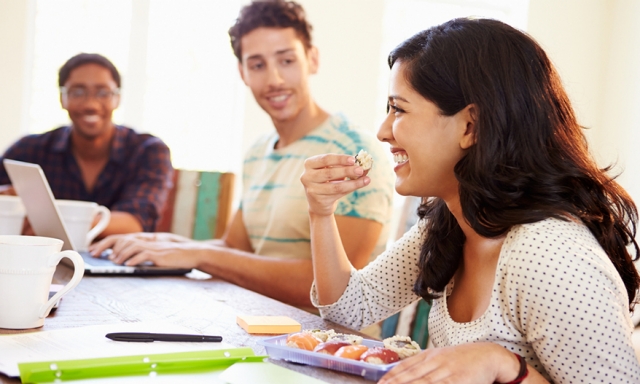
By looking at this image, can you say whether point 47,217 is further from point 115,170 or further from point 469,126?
point 469,126

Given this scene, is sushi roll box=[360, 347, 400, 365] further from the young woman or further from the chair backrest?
the chair backrest

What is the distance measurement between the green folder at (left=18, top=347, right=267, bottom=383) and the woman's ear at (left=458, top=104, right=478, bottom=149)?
49cm

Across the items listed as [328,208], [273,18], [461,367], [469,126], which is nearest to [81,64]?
[273,18]

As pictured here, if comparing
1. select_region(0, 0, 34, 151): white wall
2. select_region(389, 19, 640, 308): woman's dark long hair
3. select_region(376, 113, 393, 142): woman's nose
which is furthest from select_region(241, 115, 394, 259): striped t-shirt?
select_region(0, 0, 34, 151): white wall

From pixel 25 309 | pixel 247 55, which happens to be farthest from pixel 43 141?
pixel 25 309

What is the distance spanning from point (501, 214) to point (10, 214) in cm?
125

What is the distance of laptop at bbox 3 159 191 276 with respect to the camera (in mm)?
1593

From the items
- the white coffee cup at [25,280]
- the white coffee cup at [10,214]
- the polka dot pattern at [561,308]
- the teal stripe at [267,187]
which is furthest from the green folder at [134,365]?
the teal stripe at [267,187]

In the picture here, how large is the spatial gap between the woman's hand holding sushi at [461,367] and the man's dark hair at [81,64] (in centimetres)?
226

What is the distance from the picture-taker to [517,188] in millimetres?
1043

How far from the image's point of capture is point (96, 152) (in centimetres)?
270

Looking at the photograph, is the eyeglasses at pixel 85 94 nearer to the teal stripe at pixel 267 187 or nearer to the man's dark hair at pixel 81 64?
the man's dark hair at pixel 81 64

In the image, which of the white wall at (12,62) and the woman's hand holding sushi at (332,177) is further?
the white wall at (12,62)

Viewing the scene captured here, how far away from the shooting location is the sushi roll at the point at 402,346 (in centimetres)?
89
